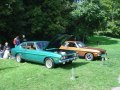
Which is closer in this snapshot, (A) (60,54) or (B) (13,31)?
(A) (60,54)

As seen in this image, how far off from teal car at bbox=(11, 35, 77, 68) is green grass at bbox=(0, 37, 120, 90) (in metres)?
0.48

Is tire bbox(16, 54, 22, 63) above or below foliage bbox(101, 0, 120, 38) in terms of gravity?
below

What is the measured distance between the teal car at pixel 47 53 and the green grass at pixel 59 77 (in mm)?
482

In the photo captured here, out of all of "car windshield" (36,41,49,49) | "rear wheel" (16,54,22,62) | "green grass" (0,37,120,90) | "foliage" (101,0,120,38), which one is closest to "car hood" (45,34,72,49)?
"car windshield" (36,41,49,49)

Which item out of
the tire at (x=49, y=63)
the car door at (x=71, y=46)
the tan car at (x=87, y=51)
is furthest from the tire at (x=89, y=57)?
the tire at (x=49, y=63)

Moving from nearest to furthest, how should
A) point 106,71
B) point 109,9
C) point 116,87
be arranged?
point 116,87 < point 106,71 < point 109,9

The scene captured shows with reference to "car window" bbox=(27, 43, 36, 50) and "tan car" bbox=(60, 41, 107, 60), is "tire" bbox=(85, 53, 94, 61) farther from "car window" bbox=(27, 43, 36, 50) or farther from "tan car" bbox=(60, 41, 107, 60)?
"car window" bbox=(27, 43, 36, 50)

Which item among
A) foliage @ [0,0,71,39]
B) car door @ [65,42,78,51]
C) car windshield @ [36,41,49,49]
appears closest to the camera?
car windshield @ [36,41,49,49]

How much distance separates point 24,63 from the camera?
20.5m

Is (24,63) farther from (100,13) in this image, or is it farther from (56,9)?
(100,13)

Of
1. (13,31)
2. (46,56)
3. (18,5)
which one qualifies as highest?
(18,5)

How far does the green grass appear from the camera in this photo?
14188mm

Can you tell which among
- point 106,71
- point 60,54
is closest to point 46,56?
point 60,54

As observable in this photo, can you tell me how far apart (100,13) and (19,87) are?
2893 centimetres
